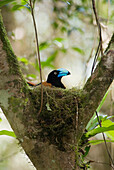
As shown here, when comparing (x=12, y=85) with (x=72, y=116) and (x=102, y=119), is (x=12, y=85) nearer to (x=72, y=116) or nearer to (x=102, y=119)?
(x=72, y=116)

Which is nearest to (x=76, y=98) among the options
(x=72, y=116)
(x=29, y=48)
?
(x=72, y=116)

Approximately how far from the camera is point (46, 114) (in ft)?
4.00

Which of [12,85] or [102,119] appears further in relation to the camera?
[102,119]

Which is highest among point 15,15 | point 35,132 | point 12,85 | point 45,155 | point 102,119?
point 15,15

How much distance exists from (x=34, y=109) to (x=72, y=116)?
0.23 m

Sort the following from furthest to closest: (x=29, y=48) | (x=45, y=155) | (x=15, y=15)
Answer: (x=29, y=48) < (x=15, y=15) < (x=45, y=155)

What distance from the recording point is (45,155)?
1.10 metres

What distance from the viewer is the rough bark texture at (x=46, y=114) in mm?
1123

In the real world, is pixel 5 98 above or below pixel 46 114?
above

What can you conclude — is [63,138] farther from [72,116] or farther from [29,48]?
[29,48]

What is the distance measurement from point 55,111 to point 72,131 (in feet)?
0.52

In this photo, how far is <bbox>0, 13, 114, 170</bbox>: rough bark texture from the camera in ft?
3.68

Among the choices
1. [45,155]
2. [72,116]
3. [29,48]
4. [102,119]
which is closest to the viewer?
[45,155]

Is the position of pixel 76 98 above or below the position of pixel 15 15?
below
